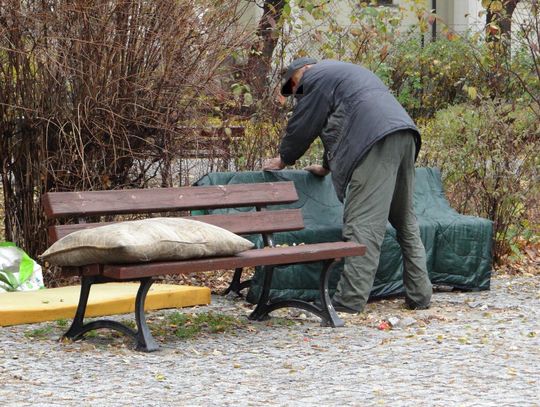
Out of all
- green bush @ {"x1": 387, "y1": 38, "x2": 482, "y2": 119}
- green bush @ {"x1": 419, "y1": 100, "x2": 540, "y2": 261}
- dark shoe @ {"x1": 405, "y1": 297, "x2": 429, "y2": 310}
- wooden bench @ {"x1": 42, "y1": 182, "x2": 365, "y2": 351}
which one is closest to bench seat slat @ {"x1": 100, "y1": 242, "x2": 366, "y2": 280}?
wooden bench @ {"x1": 42, "y1": 182, "x2": 365, "y2": 351}

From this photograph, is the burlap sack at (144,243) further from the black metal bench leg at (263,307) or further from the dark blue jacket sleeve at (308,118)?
the dark blue jacket sleeve at (308,118)

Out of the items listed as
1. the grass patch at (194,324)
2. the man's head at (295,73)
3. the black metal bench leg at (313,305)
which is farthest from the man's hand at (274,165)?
the grass patch at (194,324)

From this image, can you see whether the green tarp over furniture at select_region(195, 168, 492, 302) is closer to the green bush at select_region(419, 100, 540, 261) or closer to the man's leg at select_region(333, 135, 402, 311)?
the man's leg at select_region(333, 135, 402, 311)

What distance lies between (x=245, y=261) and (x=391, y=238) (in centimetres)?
195

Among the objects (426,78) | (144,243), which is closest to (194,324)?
(144,243)

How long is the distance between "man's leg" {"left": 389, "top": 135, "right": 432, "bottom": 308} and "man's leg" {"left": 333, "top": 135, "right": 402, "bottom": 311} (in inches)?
10.6

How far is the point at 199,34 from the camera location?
8375mm

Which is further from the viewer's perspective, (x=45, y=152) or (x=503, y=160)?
(x=503, y=160)

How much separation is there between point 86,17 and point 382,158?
82.8 inches

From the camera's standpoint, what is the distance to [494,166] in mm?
A: 9836

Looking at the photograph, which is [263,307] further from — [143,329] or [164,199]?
[143,329]

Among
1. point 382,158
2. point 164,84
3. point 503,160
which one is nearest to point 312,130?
point 382,158

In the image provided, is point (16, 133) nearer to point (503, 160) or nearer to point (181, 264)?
point (181, 264)

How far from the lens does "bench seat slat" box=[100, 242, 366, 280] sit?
605 cm
